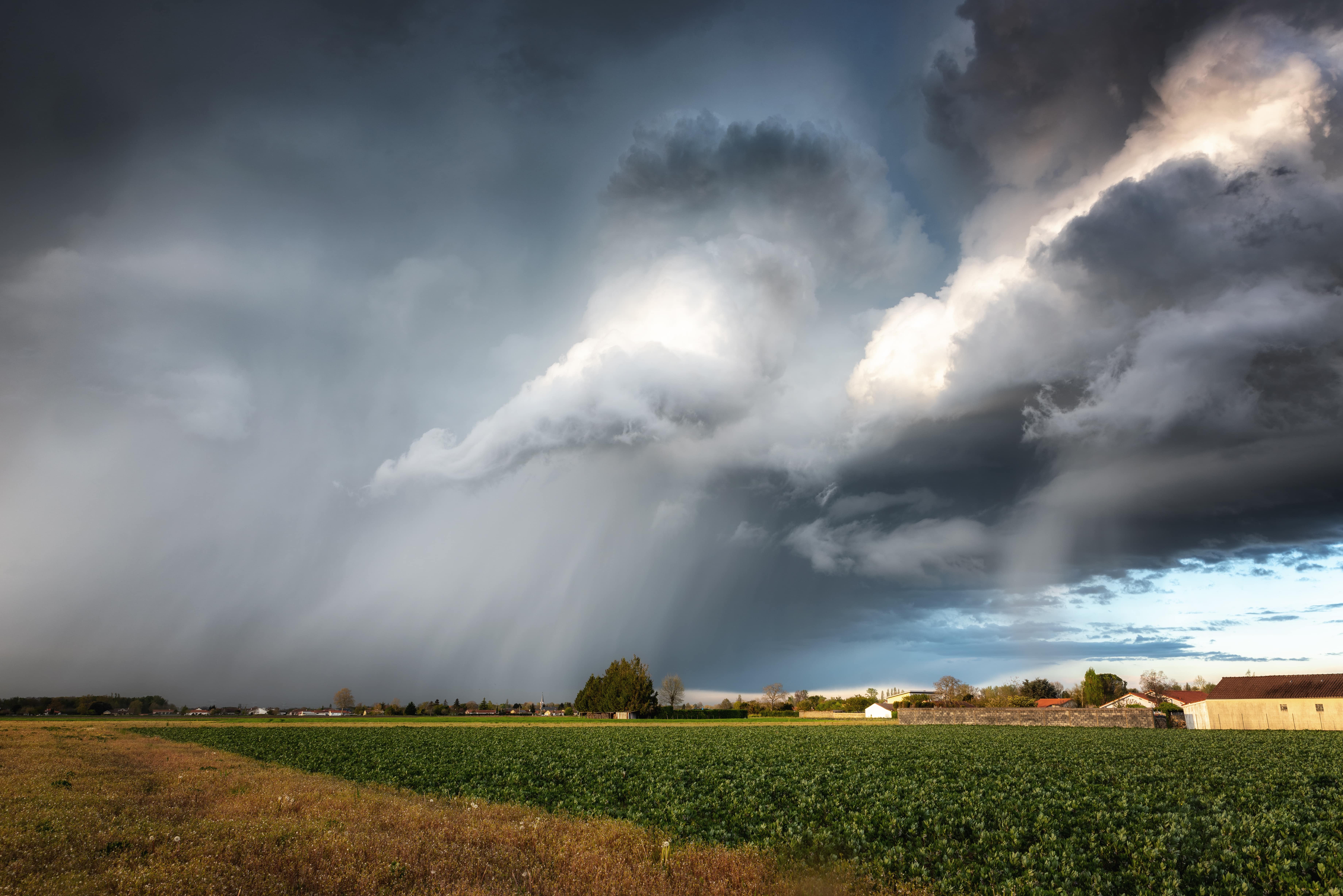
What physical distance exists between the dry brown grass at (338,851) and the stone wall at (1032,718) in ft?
240

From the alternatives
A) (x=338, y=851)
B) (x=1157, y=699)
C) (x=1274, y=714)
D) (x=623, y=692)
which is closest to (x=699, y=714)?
(x=623, y=692)

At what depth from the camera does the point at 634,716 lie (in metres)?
132

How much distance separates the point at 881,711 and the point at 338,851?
132m

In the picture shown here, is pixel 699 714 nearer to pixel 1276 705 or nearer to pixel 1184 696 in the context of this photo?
pixel 1184 696

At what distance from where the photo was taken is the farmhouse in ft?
401

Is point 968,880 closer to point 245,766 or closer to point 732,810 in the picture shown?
point 732,810

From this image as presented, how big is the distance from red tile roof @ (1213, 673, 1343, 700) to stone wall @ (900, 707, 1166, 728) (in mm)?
10630

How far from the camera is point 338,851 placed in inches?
502

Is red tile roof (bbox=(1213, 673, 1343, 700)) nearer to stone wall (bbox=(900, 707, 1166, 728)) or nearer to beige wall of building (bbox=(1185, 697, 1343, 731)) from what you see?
beige wall of building (bbox=(1185, 697, 1343, 731))

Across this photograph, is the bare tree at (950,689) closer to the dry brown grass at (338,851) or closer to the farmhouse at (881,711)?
the farmhouse at (881,711)

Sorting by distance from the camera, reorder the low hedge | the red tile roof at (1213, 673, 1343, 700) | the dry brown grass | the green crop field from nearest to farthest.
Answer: the dry brown grass
the green crop field
the red tile roof at (1213, 673, 1343, 700)
the low hedge

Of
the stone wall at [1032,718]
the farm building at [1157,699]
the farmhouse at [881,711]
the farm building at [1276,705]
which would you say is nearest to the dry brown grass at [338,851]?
the stone wall at [1032,718]

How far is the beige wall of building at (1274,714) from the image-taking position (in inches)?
2608

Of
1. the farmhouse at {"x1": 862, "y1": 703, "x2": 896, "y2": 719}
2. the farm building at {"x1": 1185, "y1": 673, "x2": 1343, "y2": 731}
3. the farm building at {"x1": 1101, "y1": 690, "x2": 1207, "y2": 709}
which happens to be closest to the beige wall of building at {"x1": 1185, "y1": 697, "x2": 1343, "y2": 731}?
the farm building at {"x1": 1185, "y1": 673, "x2": 1343, "y2": 731}
